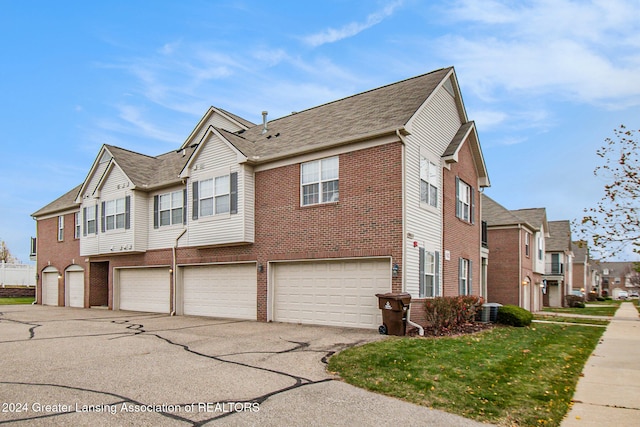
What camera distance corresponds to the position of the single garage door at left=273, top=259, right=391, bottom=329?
1362cm

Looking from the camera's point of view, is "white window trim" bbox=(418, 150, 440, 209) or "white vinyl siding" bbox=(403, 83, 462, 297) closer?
"white vinyl siding" bbox=(403, 83, 462, 297)

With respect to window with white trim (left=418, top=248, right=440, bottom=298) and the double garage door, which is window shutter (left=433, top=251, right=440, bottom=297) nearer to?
window with white trim (left=418, top=248, right=440, bottom=298)

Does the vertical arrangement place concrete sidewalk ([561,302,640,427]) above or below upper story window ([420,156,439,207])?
below

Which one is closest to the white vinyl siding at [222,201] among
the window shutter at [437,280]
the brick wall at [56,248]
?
the window shutter at [437,280]

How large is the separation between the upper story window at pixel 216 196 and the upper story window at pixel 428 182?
6516 millimetres

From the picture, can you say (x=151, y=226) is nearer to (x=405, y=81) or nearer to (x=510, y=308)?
(x=405, y=81)

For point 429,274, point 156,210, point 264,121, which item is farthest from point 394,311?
point 156,210

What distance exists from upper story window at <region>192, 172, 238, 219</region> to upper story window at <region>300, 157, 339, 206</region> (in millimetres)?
2770

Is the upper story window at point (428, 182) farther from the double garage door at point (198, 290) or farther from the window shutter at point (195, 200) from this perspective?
the window shutter at point (195, 200)

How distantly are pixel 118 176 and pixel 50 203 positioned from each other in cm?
1128

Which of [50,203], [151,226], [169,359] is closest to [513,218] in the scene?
[151,226]

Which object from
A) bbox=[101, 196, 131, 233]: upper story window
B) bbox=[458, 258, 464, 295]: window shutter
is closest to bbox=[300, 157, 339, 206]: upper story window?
bbox=[458, 258, 464, 295]: window shutter

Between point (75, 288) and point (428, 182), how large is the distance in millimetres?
20750

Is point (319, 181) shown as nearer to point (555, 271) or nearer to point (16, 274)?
point (555, 271)
